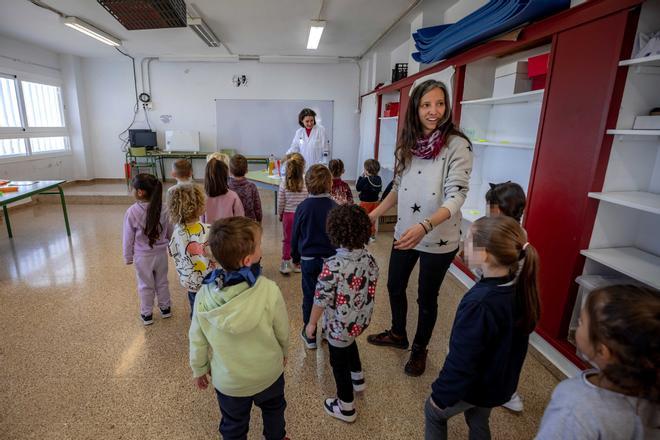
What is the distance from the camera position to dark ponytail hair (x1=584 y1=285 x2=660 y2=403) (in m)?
0.62

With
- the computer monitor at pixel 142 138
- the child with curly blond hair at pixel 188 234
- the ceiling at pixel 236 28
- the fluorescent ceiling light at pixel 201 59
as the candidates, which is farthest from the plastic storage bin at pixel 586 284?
the computer monitor at pixel 142 138

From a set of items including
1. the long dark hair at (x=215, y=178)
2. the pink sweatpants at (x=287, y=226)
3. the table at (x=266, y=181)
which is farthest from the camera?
the table at (x=266, y=181)

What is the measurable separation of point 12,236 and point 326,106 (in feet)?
18.7

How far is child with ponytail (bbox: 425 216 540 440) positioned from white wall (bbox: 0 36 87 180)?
672cm

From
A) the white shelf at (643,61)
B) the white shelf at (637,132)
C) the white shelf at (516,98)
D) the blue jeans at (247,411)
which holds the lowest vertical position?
the blue jeans at (247,411)

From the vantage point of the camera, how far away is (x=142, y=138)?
7.29 metres

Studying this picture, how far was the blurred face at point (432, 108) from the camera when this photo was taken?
1534 mm

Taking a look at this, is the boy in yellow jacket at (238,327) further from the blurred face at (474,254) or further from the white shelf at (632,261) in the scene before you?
the white shelf at (632,261)

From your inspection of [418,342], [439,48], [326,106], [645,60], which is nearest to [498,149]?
[439,48]

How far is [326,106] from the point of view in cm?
769

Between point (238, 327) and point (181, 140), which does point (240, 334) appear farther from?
point (181, 140)

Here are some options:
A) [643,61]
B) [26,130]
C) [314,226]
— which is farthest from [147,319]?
[26,130]

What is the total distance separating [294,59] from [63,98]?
15.0 feet

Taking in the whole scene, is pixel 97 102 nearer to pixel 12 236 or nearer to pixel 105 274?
pixel 12 236
